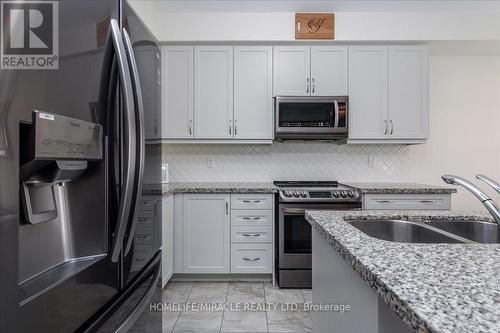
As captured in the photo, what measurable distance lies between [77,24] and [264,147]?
2876mm

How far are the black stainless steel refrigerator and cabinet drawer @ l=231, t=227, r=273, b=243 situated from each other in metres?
1.90

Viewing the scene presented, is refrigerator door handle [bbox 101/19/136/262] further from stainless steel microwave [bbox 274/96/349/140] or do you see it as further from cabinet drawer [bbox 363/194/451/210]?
cabinet drawer [bbox 363/194/451/210]

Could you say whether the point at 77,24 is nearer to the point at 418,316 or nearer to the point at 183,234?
the point at 418,316

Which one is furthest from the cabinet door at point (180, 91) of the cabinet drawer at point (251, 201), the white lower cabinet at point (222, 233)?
the cabinet drawer at point (251, 201)

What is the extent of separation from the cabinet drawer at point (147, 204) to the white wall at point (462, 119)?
3318 mm

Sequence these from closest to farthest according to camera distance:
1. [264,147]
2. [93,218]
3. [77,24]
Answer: [77,24]
[93,218]
[264,147]

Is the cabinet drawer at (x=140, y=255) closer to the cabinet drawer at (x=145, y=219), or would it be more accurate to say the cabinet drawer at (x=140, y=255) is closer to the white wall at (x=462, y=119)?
the cabinet drawer at (x=145, y=219)

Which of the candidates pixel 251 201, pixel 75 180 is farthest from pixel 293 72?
pixel 75 180

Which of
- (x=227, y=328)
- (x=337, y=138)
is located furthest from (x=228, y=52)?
(x=227, y=328)

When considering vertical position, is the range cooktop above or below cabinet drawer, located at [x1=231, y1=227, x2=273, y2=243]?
above

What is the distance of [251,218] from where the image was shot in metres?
2.97

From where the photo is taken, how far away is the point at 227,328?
7.13ft

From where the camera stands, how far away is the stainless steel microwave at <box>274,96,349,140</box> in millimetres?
3086

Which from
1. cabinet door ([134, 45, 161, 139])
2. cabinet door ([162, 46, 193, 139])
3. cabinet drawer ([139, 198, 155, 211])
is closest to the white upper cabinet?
cabinet door ([162, 46, 193, 139])
